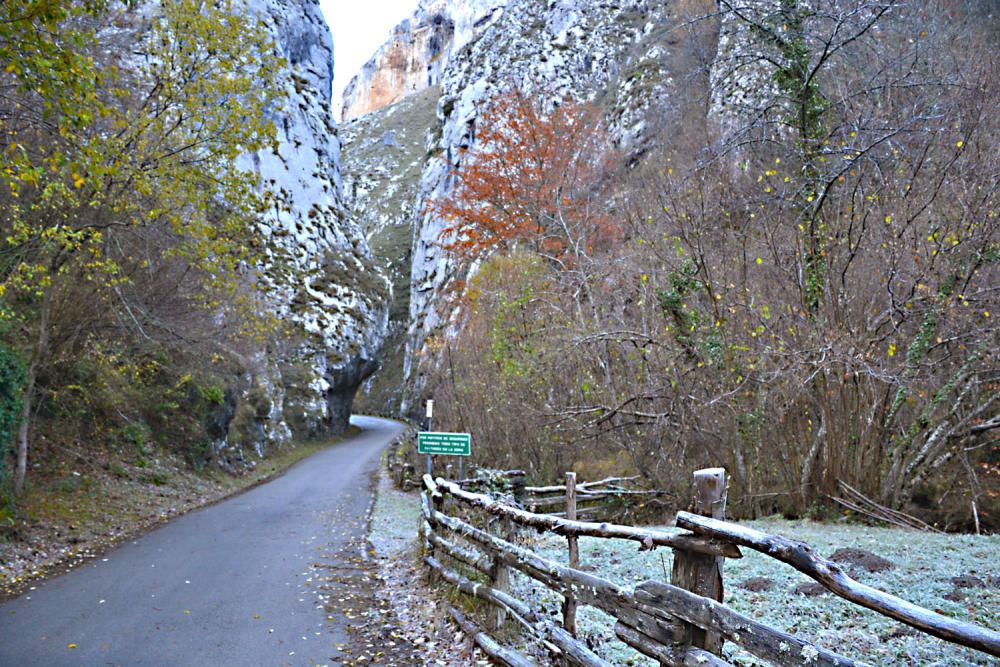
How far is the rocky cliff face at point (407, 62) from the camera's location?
114 metres

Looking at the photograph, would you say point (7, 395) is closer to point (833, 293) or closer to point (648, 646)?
point (648, 646)

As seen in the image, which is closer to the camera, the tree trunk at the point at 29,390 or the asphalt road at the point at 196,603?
the asphalt road at the point at 196,603

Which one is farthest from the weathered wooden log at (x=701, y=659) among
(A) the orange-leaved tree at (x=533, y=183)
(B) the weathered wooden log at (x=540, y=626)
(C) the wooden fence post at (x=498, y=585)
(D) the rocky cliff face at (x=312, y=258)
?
(D) the rocky cliff face at (x=312, y=258)

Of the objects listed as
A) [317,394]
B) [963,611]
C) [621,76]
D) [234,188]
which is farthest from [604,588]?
[621,76]

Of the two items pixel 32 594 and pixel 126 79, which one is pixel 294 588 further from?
pixel 126 79

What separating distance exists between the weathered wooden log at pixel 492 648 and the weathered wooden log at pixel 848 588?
206cm

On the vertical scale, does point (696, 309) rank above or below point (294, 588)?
above

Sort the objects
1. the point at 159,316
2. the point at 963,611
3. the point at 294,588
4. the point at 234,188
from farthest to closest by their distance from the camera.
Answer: the point at 159,316
the point at 234,188
the point at 294,588
the point at 963,611

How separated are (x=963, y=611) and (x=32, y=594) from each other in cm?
859

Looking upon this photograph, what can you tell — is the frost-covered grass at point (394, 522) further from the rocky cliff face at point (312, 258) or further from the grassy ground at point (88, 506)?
the rocky cliff face at point (312, 258)

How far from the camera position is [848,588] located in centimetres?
246

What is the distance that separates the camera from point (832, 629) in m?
4.49

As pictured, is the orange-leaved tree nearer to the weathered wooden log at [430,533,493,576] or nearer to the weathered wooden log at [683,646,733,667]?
Result: the weathered wooden log at [430,533,493,576]

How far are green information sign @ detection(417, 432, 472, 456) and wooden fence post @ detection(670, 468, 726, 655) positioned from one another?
7117mm
